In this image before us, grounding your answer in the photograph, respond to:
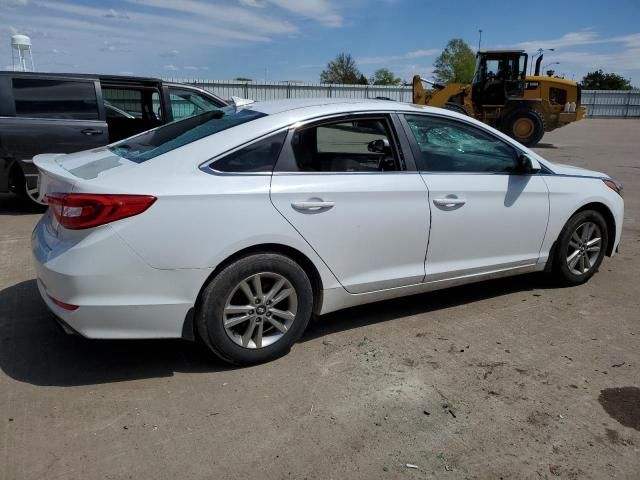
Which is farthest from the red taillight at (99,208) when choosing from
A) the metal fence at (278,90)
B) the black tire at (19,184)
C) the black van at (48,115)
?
the metal fence at (278,90)

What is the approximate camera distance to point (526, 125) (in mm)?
18672

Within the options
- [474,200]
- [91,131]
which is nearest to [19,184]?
[91,131]

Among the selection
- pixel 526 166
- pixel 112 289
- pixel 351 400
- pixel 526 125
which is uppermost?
pixel 526 125

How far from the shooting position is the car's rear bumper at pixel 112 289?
287 centimetres

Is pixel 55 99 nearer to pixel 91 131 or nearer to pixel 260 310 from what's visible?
pixel 91 131

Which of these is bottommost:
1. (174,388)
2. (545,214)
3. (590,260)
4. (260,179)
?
(174,388)

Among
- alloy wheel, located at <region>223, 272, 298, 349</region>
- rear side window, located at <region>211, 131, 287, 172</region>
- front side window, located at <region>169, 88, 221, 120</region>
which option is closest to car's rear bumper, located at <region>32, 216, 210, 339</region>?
alloy wheel, located at <region>223, 272, 298, 349</region>

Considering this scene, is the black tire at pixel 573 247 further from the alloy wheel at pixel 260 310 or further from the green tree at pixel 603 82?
the green tree at pixel 603 82

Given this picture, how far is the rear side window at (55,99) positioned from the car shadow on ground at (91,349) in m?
3.35

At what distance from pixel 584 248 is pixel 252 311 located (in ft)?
10.4

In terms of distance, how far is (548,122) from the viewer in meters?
19.6

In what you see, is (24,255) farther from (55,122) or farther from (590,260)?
(590,260)

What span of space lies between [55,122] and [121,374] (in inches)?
194

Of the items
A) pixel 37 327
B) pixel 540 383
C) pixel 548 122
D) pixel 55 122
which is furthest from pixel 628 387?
pixel 548 122
